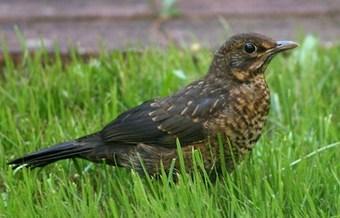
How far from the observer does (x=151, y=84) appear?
5.22 m

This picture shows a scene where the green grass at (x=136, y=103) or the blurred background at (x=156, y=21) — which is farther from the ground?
the blurred background at (x=156, y=21)

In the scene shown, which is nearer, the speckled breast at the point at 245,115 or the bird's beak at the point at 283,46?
the speckled breast at the point at 245,115

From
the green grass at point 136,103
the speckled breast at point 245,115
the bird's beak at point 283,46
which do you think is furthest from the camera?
the bird's beak at point 283,46

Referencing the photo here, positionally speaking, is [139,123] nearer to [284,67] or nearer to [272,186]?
[272,186]

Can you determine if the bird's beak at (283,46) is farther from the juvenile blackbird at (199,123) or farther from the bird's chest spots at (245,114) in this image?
the bird's chest spots at (245,114)

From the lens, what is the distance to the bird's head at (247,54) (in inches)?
171

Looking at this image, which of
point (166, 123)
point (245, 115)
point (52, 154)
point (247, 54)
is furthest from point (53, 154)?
point (247, 54)

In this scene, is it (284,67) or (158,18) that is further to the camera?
(158,18)

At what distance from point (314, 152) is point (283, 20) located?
95.7 inches

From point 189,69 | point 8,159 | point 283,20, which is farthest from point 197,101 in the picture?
point 283,20

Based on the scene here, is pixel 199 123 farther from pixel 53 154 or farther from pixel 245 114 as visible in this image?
pixel 53 154

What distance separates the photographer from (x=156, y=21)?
6.63 meters

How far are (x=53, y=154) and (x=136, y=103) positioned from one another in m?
0.83

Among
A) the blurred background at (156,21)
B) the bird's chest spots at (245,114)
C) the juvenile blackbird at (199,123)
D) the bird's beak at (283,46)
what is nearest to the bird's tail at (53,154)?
the juvenile blackbird at (199,123)
